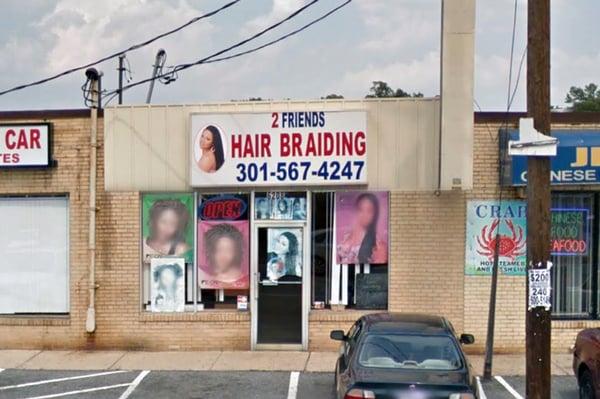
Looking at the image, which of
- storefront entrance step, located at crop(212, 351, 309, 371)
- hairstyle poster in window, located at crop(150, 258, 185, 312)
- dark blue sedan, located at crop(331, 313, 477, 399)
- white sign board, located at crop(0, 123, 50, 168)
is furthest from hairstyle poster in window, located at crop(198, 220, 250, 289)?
dark blue sedan, located at crop(331, 313, 477, 399)

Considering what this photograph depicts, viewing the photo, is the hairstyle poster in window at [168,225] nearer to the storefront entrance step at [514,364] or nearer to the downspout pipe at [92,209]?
the downspout pipe at [92,209]

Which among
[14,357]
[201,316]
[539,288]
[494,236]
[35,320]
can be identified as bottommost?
[14,357]

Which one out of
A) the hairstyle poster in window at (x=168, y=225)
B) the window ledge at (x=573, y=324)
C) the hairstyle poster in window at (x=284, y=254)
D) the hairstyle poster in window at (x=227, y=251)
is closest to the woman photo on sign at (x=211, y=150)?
the hairstyle poster in window at (x=168, y=225)

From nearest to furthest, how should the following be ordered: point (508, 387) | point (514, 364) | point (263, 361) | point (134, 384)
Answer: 1. point (508, 387)
2. point (134, 384)
3. point (514, 364)
4. point (263, 361)

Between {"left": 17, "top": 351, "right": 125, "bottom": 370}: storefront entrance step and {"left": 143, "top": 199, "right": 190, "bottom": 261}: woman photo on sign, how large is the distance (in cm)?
181

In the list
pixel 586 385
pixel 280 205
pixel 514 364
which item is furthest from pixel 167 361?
pixel 586 385

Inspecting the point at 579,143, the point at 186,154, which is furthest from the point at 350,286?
the point at 579,143

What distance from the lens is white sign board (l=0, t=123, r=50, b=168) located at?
11.9 m

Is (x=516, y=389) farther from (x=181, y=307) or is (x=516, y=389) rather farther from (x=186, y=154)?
(x=186, y=154)

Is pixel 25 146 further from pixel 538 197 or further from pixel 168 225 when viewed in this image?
pixel 538 197

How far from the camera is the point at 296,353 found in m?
11.5

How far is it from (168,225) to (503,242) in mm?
5833

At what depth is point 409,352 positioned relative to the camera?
7215 mm

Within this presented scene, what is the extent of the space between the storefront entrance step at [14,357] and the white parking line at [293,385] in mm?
4595
